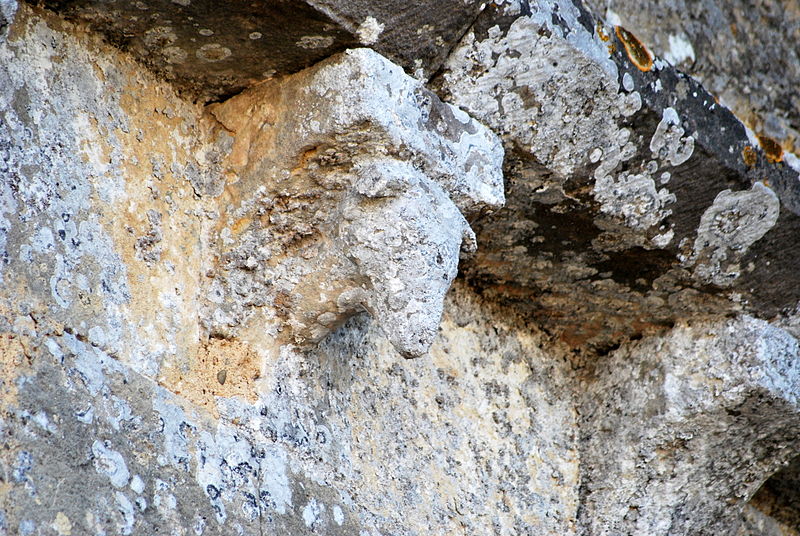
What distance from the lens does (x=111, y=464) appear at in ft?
3.81

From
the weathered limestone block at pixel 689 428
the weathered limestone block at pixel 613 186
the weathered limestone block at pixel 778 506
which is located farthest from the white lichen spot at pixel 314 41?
the weathered limestone block at pixel 778 506

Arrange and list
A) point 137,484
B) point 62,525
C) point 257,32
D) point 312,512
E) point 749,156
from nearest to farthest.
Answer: point 62,525
point 137,484
point 257,32
point 312,512
point 749,156

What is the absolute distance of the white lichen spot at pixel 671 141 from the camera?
1.60 metres

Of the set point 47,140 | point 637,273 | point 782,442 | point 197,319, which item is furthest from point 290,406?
point 782,442

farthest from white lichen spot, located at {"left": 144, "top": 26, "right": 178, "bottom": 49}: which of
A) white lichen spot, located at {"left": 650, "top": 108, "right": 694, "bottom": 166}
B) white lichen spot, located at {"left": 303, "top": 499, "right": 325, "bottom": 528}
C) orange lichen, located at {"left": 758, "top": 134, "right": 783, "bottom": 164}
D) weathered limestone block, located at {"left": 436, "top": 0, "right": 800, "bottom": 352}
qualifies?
orange lichen, located at {"left": 758, "top": 134, "right": 783, "bottom": 164}

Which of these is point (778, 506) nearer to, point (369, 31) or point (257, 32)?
point (369, 31)

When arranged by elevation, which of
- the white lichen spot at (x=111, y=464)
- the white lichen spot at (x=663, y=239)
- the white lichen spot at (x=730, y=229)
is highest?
the white lichen spot at (x=730, y=229)

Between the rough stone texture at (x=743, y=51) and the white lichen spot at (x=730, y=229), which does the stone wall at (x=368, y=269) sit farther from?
the rough stone texture at (x=743, y=51)

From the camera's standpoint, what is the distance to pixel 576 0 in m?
1.54

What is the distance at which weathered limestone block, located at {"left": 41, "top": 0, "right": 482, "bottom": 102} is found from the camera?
126cm

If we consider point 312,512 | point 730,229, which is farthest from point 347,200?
point 730,229

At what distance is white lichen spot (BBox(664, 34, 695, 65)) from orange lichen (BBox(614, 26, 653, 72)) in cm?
65

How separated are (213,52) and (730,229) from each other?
39.4 inches

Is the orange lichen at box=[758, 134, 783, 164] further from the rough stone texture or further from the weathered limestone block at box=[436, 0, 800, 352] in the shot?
the rough stone texture
